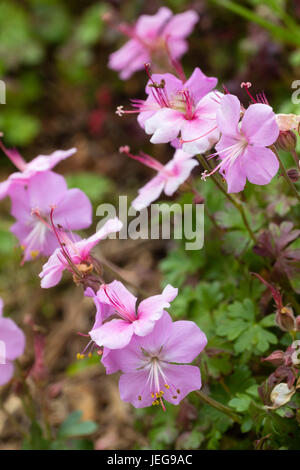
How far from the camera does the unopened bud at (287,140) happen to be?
3.47 ft

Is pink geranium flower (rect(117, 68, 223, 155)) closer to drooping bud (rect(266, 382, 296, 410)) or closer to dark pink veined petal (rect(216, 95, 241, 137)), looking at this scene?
dark pink veined petal (rect(216, 95, 241, 137))

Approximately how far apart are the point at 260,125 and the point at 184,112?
21 cm

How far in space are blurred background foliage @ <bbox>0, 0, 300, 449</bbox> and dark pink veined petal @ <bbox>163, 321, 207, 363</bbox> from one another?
21cm

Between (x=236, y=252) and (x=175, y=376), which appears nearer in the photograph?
(x=175, y=376)

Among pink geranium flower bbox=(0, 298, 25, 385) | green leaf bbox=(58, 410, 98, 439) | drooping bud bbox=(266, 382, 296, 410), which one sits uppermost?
drooping bud bbox=(266, 382, 296, 410)

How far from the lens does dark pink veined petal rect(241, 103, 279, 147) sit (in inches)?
38.3

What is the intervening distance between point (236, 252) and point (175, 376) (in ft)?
1.29

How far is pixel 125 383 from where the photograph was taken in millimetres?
1088

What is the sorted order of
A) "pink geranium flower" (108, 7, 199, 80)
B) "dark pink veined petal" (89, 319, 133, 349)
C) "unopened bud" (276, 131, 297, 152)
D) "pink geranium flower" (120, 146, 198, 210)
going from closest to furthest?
"dark pink veined petal" (89, 319, 133, 349) → "unopened bud" (276, 131, 297, 152) → "pink geranium flower" (120, 146, 198, 210) → "pink geranium flower" (108, 7, 199, 80)

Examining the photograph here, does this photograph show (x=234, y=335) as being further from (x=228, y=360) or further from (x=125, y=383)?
(x=125, y=383)

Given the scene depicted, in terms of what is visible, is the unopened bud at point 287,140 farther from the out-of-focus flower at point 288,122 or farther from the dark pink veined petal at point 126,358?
the dark pink veined petal at point 126,358

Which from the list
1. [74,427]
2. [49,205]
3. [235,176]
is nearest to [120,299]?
[235,176]

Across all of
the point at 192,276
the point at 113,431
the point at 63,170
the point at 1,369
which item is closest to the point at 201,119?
the point at 192,276

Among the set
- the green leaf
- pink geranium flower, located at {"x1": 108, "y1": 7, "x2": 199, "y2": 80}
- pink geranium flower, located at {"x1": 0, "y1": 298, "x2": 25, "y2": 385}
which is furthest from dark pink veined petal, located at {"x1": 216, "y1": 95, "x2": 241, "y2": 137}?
pink geranium flower, located at {"x1": 108, "y1": 7, "x2": 199, "y2": 80}
